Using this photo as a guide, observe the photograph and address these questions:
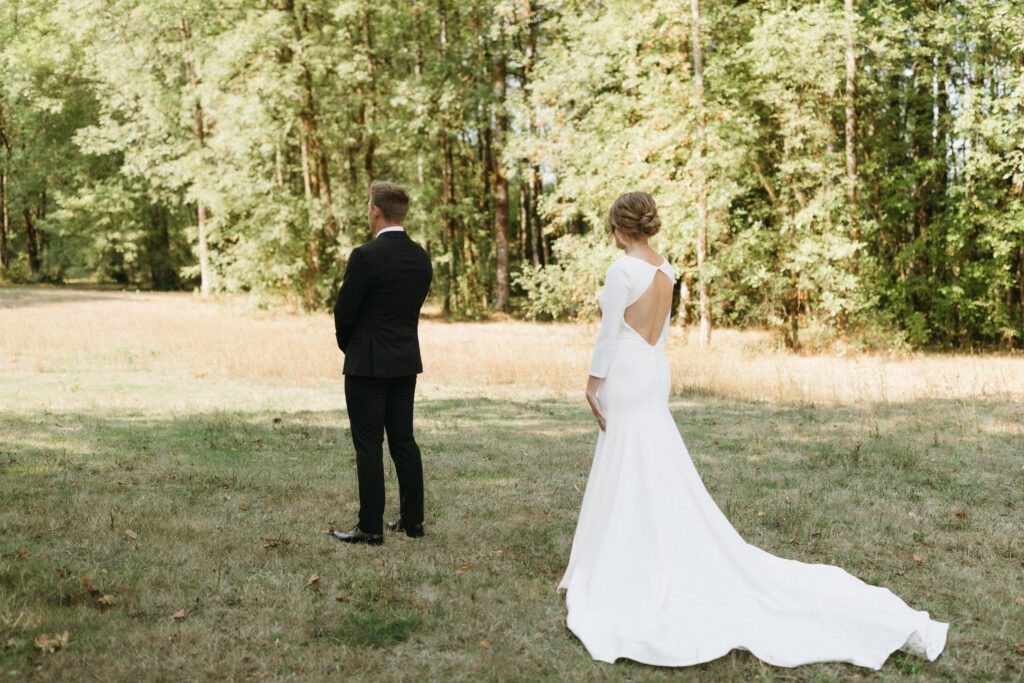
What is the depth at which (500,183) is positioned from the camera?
29859 millimetres

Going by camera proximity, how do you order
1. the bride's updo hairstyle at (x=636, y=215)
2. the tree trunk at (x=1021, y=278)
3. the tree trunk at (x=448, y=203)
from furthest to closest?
the tree trunk at (x=448, y=203), the tree trunk at (x=1021, y=278), the bride's updo hairstyle at (x=636, y=215)

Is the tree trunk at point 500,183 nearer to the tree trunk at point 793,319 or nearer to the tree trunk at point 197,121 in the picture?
the tree trunk at point 197,121

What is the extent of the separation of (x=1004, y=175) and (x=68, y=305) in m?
28.9

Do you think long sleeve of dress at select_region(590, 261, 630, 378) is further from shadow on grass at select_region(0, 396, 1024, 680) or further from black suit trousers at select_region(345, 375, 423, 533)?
black suit trousers at select_region(345, 375, 423, 533)

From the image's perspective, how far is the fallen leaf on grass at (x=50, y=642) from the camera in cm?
425

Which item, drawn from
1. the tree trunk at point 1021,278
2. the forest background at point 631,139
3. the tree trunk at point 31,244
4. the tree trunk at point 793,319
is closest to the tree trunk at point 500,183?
the forest background at point 631,139

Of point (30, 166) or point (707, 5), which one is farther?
point (30, 166)

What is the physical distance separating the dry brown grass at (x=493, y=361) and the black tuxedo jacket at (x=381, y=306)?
25.4 ft

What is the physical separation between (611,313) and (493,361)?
1159 cm

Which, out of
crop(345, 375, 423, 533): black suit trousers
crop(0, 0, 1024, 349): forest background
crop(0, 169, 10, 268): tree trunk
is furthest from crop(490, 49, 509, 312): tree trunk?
crop(0, 169, 10, 268): tree trunk

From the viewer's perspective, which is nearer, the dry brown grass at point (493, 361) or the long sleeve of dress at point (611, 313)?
the long sleeve of dress at point (611, 313)

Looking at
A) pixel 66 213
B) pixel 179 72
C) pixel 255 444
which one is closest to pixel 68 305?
pixel 179 72

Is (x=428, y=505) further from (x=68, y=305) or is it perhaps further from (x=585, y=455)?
(x=68, y=305)

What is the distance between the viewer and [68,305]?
1182 inches
